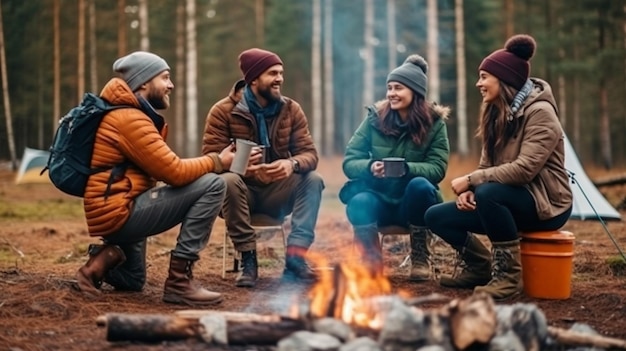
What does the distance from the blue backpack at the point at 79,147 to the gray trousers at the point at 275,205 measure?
3.86ft

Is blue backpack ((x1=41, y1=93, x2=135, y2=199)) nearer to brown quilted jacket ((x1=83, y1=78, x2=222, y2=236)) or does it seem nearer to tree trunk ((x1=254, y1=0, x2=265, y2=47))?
brown quilted jacket ((x1=83, y1=78, x2=222, y2=236))

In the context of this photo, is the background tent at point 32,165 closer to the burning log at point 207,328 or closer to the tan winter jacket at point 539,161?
the tan winter jacket at point 539,161

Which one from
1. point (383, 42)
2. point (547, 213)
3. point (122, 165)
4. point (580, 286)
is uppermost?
point (383, 42)

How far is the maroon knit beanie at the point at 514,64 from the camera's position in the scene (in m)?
4.79

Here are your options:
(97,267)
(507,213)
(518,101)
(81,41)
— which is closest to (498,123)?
(518,101)

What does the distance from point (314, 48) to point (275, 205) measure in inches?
810

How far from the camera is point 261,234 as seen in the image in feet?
28.0

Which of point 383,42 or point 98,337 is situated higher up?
point 383,42

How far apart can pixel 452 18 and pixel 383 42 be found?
3.27m

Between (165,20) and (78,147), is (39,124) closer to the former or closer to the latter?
(165,20)

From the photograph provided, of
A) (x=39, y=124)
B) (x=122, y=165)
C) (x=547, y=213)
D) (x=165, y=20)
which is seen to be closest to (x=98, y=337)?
(x=122, y=165)

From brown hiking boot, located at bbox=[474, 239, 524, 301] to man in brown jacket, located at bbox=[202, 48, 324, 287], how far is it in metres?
1.55

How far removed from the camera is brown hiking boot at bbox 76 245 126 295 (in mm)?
4656

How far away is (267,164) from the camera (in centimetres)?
551
